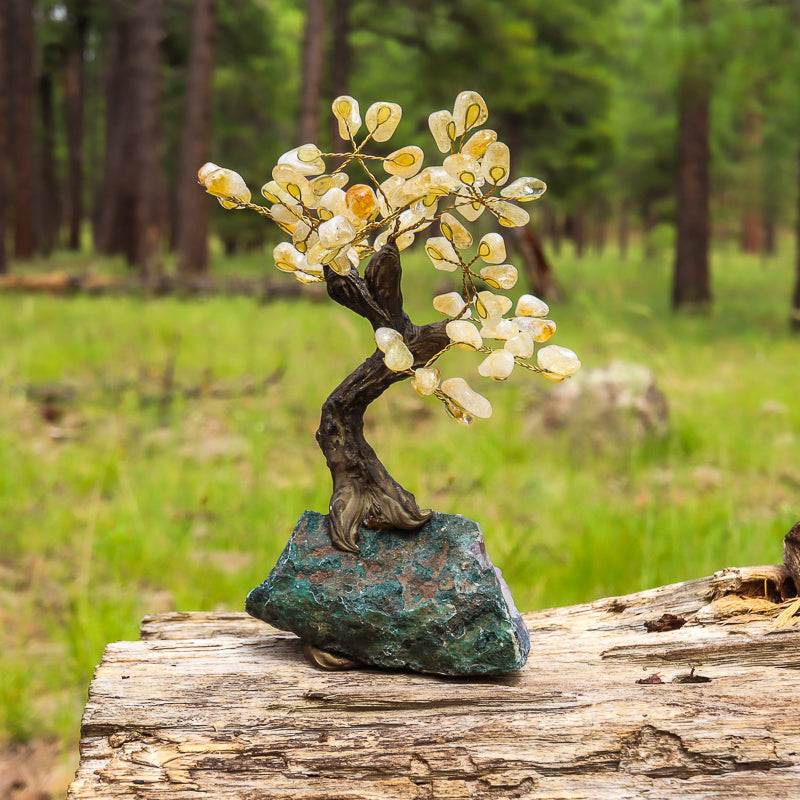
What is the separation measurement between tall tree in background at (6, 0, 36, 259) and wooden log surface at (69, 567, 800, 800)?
1610 cm

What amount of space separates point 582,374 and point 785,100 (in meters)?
6.04

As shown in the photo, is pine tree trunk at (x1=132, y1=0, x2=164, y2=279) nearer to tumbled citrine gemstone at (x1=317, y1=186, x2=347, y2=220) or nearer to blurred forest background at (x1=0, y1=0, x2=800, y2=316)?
blurred forest background at (x1=0, y1=0, x2=800, y2=316)

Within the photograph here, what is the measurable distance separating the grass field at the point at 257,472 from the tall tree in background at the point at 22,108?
9.54 metres

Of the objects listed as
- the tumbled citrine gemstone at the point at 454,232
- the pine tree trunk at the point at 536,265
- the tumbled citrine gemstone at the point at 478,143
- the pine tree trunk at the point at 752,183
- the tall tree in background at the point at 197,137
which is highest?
the pine tree trunk at the point at 752,183

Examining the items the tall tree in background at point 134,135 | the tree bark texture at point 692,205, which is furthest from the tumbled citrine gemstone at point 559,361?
the tall tree in background at point 134,135

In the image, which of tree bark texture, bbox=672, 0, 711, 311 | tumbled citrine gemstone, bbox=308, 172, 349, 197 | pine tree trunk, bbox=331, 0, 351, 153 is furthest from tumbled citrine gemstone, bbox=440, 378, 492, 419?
pine tree trunk, bbox=331, 0, 351, 153

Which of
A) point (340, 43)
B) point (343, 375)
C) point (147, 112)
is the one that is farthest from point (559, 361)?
point (340, 43)

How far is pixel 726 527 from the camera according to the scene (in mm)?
2971

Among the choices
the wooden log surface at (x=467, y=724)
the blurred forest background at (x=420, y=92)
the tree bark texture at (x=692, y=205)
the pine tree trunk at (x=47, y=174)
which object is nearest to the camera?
the wooden log surface at (x=467, y=724)

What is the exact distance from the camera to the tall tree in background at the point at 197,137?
10891 millimetres

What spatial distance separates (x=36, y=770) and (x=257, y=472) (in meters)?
1.53

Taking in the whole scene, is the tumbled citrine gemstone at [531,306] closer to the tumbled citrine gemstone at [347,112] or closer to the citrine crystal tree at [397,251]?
the citrine crystal tree at [397,251]

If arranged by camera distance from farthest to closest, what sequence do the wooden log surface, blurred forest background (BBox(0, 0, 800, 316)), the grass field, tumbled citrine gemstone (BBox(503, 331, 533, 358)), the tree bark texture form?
1. the tree bark texture
2. blurred forest background (BBox(0, 0, 800, 316))
3. the grass field
4. tumbled citrine gemstone (BBox(503, 331, 533, 358))
5. the wooden log surface

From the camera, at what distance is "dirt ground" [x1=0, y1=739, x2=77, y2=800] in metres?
2.06
